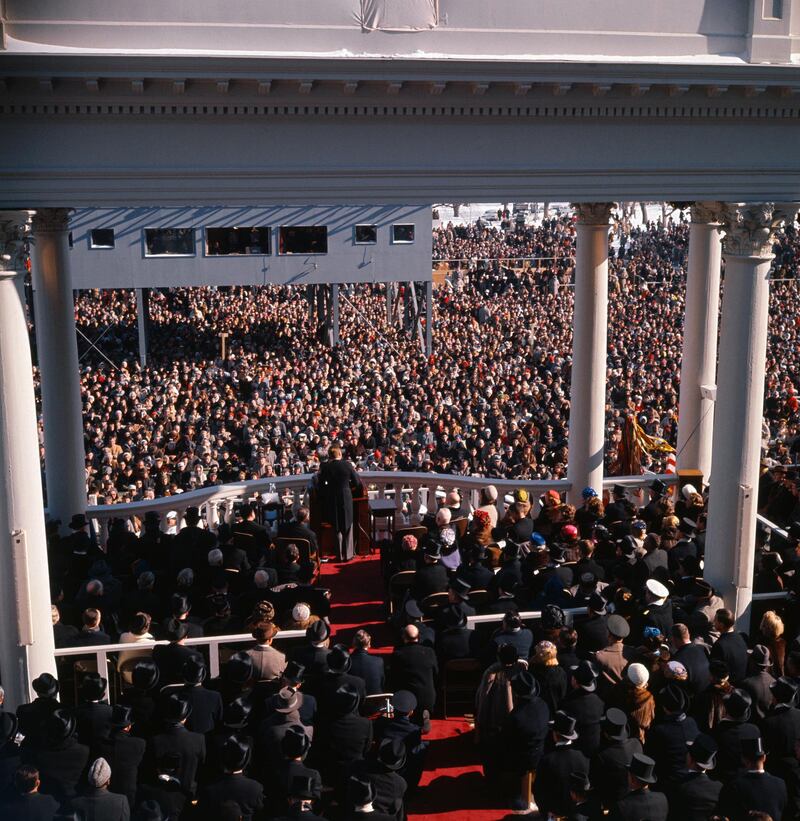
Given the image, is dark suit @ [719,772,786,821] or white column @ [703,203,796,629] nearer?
dark suit @ [719,772,786,821]

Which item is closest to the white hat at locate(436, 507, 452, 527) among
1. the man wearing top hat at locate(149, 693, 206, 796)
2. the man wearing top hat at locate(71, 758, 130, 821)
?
the man wearing top hat at locate(149, 693, 206, 796)

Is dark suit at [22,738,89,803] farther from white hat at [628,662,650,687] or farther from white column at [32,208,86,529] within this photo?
white column at [32,208,86,529]

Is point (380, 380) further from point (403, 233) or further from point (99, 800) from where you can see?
point (99, 800)

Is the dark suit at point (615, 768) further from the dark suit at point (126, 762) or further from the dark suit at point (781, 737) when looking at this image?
the dark suit at point (126, 762)

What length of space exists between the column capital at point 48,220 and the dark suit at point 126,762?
7.70 m

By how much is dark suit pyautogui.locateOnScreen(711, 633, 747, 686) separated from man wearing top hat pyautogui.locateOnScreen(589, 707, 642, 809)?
183 centimetres

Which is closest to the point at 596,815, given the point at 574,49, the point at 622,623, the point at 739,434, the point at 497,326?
the point at 622,623

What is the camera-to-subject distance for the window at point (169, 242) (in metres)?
43.5

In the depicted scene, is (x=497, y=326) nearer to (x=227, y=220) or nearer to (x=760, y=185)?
(x=227, y=220)

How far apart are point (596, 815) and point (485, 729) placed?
1619 mm

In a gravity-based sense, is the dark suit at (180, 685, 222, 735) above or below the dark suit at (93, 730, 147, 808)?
above

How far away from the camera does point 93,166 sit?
10.0 metres

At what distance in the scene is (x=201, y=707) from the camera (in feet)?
29.7

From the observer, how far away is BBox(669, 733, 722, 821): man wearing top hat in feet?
26.4
